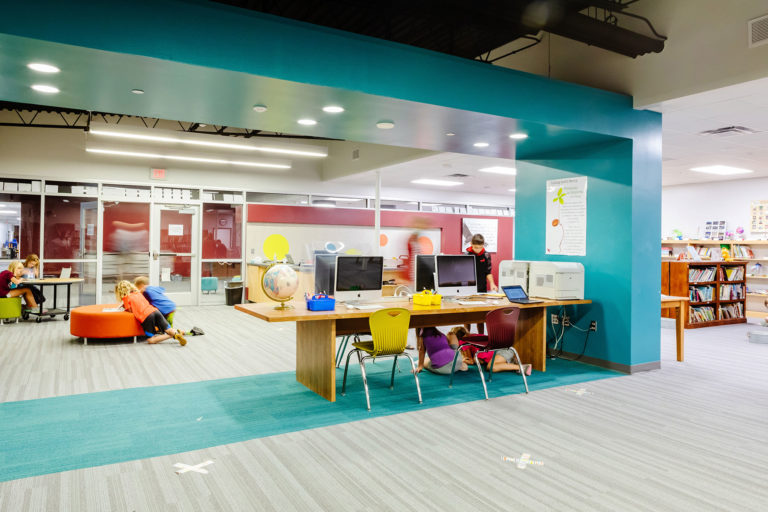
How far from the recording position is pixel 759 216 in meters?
10.4

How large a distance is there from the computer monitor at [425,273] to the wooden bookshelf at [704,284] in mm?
5542

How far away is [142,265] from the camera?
10.8m

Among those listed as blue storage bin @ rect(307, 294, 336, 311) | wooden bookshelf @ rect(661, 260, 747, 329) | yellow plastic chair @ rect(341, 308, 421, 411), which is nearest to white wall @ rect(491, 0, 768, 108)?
yellow plastic chair @ rect(341, 308, 421, 411)

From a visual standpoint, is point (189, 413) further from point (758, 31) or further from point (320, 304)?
point (758, 31)

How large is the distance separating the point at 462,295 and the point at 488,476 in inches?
121

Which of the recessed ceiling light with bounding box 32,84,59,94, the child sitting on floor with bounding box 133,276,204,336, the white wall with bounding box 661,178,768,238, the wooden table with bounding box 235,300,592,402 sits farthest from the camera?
the white wall with bounding box 661,178,768,238

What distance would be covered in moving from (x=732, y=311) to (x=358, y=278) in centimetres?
830

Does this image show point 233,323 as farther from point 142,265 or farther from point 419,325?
point 419,325

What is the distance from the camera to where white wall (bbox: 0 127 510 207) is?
9780mm

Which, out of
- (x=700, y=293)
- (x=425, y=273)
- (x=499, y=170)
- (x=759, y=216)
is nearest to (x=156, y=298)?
(x=425, y=273)

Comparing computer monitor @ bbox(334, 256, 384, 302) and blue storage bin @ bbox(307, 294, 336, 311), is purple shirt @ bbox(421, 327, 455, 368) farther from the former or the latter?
blue storage bin @ bbox(307, 294, 336, 311)

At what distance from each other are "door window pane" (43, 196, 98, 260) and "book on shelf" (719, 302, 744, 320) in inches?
501

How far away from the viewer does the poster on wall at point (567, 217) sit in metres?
6.16

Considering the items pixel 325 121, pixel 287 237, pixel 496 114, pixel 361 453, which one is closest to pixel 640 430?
pixel 361 453
